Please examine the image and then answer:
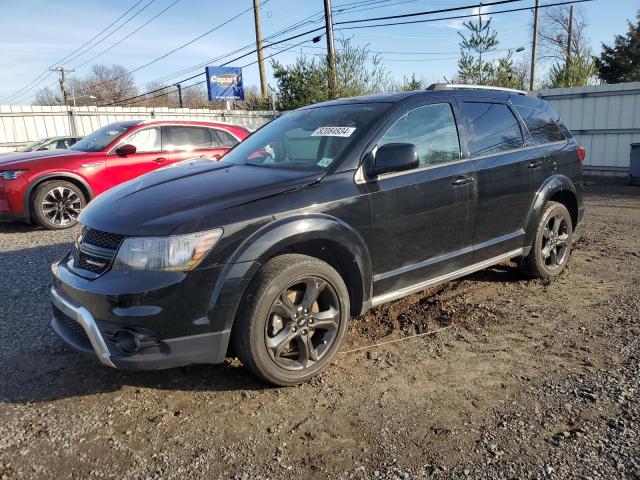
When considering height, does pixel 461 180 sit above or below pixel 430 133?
below

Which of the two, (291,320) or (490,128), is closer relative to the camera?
(291,320)

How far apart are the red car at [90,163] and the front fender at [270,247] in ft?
Result: 15.2

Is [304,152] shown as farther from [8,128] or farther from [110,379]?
[8,128]

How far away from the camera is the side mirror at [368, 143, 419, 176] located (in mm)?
3209

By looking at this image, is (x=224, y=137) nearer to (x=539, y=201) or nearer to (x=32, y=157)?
(x=32, y=157)

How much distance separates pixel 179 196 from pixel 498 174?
→ 2616 mm

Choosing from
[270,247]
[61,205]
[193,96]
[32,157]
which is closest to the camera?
[270,247]

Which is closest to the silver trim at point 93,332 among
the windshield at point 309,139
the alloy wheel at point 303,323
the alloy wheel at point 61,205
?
the alloy wheel at point 303,323

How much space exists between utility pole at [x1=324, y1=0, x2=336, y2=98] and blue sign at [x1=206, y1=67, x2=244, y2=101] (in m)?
9.22

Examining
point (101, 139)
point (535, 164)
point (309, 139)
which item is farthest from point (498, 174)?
point (101, 139)

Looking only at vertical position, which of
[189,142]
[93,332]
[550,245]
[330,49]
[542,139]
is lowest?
[550,245]

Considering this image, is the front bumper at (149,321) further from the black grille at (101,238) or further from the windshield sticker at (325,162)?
the windshield sticker at (325,162)

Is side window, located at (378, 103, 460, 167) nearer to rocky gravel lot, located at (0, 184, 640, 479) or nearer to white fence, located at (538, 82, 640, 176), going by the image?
rocky gravel lot, located at (0, 184, 640, 479)

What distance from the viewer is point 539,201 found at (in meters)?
4.54
